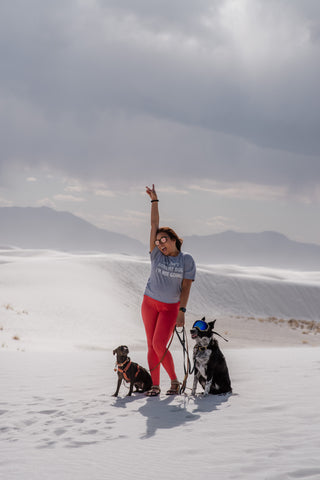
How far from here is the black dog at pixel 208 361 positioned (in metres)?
5.57

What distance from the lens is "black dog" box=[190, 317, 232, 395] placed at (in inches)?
219

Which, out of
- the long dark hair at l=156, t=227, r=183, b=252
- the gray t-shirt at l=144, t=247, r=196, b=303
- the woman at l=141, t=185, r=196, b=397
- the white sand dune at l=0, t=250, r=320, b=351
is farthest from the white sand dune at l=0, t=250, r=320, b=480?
the white sand dune at l=0, t=250, r=320, b=351

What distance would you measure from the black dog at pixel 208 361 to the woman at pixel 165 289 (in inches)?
10.7

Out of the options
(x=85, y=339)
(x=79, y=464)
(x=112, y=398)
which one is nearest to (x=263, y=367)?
(x=112, y=398)

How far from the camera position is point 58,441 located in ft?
14.5

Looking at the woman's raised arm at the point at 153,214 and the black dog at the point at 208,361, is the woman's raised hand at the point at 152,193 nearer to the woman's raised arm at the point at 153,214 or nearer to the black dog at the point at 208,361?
the woman's raised arm at the point at 153,214

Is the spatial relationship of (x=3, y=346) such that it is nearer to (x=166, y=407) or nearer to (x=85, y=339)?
(x=85, y=339)

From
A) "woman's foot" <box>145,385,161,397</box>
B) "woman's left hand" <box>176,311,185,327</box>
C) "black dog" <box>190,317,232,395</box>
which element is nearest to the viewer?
"black dog" <box>190,317,232,395</box>

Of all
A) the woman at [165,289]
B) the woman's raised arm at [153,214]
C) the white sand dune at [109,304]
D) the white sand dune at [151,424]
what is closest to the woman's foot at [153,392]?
the white sand dune at [151,424]

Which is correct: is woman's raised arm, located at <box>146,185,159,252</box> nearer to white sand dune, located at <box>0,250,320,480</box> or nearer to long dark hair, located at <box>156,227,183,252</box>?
long dark hair, located at <box>156,227,183,252</box>

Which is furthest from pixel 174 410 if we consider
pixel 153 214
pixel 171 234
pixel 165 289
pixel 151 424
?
pixel 153 214

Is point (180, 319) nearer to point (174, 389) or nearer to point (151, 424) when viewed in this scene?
point (174, 389)

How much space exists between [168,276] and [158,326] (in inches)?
23.6

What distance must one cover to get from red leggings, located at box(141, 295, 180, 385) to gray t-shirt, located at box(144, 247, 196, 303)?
0.09 m
